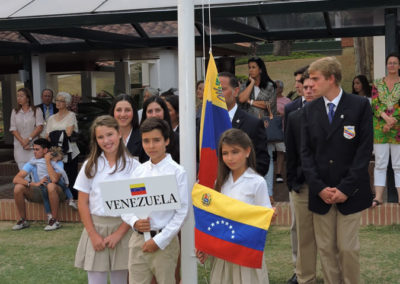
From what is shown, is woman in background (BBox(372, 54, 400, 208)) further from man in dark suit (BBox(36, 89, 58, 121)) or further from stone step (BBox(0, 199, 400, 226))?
man in dark suit (BBox(36, 89, 58, 121))

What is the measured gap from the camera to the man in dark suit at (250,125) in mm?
5555

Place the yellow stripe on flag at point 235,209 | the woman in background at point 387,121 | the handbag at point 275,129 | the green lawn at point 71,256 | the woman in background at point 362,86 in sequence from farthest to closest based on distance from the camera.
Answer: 1. the woman in background at point 362,86
2. the handbag at point 275,129
3. the woman in background at point 387,121
4. the green lawn at point 71,256
5. the yellow stripe on flag at point 235,209

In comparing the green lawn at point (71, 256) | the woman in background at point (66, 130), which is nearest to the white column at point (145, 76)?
the woman in background at point (66, 130)

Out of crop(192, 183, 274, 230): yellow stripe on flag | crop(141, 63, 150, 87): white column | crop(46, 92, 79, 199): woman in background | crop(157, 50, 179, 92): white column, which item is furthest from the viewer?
crop(141, 63, 150, 87): white column

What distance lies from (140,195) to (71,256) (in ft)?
10.5

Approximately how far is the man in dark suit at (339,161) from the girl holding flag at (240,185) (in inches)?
26.8

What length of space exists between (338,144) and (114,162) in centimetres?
169

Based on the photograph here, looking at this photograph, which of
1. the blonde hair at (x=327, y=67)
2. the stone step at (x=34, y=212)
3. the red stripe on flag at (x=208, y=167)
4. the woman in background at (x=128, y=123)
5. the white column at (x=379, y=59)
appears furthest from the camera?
the white column at (x=379, y=59)

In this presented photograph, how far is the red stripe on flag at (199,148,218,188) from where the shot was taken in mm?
4832

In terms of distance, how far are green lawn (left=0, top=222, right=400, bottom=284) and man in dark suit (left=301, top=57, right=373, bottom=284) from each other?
115cm

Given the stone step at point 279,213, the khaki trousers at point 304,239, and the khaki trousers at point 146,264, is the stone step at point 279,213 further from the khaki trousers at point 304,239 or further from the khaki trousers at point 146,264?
the khaki trousers at point 146,264

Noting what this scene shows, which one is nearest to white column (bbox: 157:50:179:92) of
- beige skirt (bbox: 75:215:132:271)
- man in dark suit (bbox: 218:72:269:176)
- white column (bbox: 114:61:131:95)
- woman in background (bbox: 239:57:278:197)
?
woman in background (bbox: 239:57:278:197)

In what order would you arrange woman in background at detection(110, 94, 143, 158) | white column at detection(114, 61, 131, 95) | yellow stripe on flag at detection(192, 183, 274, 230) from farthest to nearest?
1. white column at detection(114, 61, 131, 95)
2. woman in background at detection(110, 94, 143, 158)
3. yellow stripe on flag at detection(192, 183, 274, 230)

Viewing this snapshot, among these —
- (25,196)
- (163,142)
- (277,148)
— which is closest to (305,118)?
(163,142)
